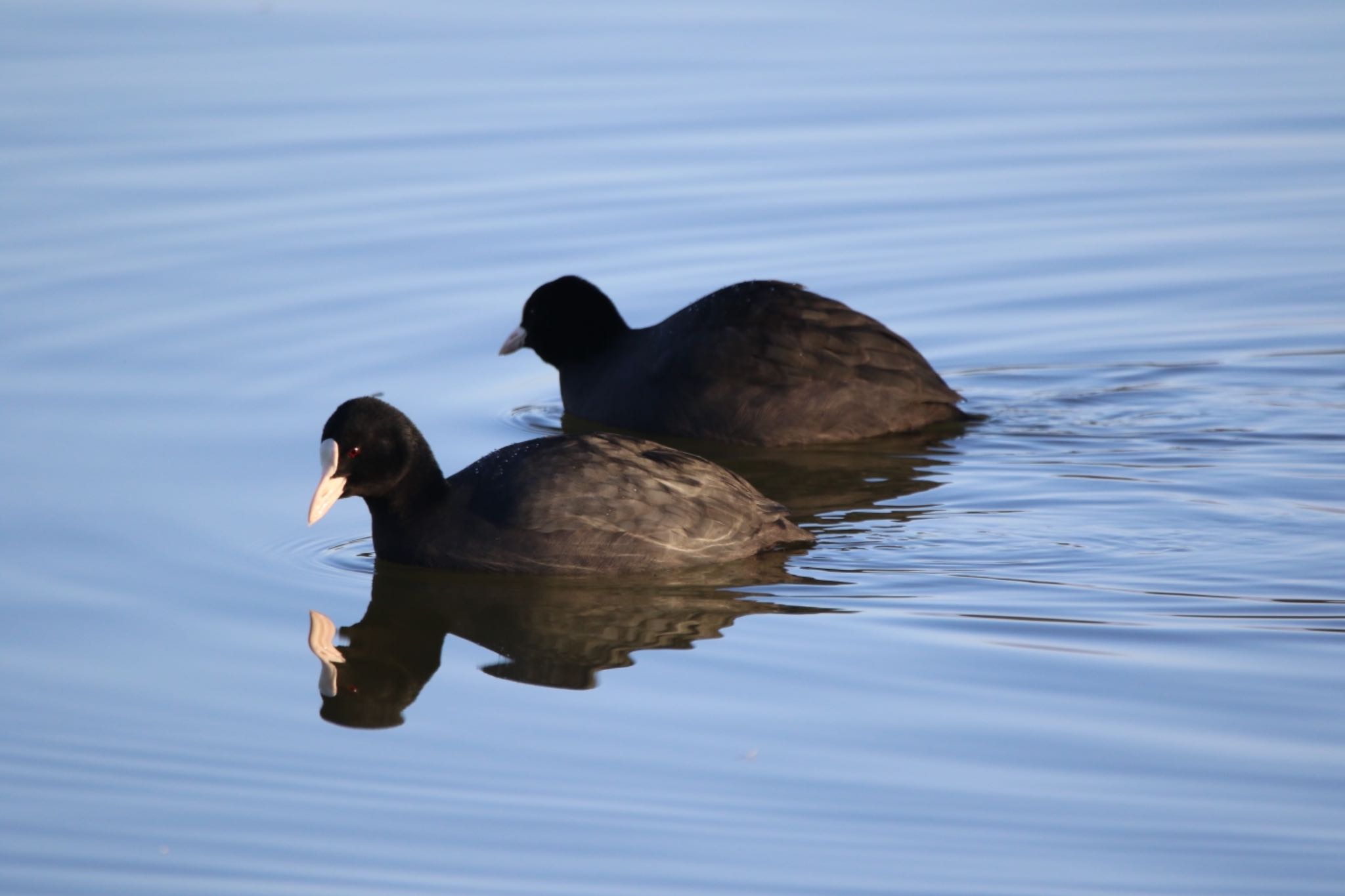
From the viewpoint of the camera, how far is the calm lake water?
573 cm

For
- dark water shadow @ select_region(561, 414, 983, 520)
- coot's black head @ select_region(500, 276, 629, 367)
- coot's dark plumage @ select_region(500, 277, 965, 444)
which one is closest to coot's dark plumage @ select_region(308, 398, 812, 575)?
dark water shadow @ select_region(561, 414, 983, 520)

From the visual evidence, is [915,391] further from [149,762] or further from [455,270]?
[149,762]

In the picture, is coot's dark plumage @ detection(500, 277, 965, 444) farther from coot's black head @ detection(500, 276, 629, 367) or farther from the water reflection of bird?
the water reflection of bird

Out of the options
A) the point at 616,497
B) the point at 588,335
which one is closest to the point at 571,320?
the point at 588,335

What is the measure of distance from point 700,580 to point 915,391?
8.36 ft

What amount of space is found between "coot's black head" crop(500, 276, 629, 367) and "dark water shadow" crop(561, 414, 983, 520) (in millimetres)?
501

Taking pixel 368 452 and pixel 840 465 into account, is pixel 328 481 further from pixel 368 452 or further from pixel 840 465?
pixel 840 465

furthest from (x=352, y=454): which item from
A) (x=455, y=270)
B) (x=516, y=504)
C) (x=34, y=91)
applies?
(x=34, y=91)

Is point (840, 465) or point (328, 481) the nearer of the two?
point (328, 481)

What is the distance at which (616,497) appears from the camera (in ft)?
25.8

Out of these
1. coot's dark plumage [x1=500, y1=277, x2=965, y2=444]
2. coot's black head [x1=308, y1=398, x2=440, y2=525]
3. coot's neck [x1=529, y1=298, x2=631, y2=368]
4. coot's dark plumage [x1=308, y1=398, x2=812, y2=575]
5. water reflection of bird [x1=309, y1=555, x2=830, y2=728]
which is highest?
coot's neck [x1=529, y1=298, x2=631, y2=368]

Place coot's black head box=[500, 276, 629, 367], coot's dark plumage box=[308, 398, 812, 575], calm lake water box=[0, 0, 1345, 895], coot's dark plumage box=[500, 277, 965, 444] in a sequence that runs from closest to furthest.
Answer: calm lake water box=[0, 0, 1345, 895]
coot's dark plumage box=[308, 398, 812, 575]
coot's dark plumage box=[500, 277, 965, 444]
coot's black head box=[500, 276, 629, 367]

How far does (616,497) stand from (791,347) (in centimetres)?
253

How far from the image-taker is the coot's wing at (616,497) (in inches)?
308
